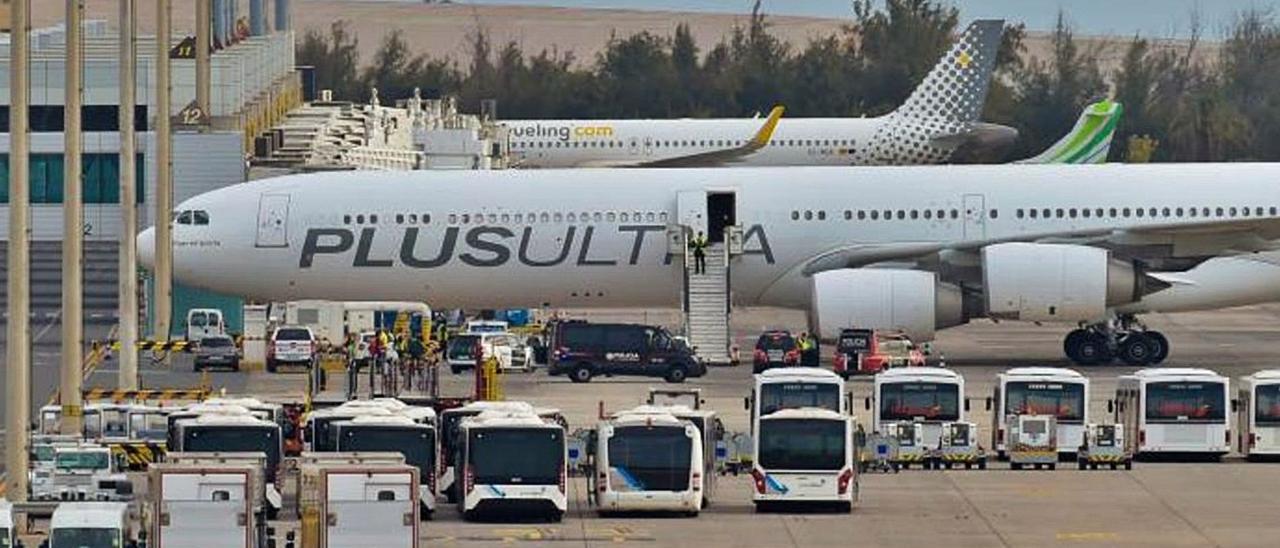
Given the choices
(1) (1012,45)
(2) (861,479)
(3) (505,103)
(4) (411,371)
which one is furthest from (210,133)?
(1) (1012,45)

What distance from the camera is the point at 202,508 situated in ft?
143

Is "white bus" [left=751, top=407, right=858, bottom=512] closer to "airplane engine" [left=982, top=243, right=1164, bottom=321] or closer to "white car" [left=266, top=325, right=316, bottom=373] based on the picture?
"airplane engine" [left=982, top=243, right=1164, bottom=321]

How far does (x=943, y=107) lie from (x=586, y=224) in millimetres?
45341

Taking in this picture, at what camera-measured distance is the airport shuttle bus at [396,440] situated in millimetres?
49875

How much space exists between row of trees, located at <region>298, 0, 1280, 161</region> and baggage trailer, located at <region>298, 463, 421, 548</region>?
86579 mm

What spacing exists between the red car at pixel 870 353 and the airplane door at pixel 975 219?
3884 millimetres

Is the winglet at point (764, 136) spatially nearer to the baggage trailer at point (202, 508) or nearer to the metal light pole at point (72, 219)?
the metal light pole at point (72, 219)

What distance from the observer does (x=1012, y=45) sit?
5743 inches

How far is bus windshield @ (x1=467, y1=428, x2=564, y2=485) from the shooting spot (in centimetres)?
4884

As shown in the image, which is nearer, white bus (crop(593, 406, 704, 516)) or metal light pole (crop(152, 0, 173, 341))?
white bus (crop(593, 406, 704, 516))

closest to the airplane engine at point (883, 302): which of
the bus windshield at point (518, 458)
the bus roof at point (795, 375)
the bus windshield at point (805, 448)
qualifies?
the bus roof at point (795, 375)

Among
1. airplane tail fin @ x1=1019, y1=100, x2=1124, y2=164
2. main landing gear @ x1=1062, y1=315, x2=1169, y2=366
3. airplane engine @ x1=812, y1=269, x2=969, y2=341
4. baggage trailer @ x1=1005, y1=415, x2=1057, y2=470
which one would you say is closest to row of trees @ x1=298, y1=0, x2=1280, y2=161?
airplane tail fin @ x1=1019, y1=100, x2=1124, y2=164

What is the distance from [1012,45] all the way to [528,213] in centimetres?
7469

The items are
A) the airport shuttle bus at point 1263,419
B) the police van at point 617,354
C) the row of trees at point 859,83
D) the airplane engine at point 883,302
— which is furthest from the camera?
the row of trees at point 859,83
